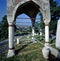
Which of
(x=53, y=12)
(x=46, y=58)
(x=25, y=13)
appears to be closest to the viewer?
(x=46, y=58)

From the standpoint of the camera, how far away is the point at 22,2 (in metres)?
11.6

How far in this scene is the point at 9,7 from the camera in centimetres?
1118

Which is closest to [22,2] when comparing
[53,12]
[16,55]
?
[16,55]

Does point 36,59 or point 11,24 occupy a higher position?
point 11,24

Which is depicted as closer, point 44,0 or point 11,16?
point 11,16

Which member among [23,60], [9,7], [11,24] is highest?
[9,7]

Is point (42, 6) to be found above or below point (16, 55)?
above

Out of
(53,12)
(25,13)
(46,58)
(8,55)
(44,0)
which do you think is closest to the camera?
(46,58)

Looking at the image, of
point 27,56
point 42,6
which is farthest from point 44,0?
point 27,56

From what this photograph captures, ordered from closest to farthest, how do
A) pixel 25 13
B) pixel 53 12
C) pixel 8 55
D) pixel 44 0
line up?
pixel 8 55 → pixel 44 0 → pixel 25 13 → pixel 53 12

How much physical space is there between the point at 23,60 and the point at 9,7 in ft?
12.1

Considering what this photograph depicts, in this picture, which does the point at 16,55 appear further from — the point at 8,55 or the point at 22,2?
the point at 22,2

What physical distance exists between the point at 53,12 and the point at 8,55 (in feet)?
44.1

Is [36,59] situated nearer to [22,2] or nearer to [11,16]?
[11,16]
